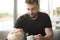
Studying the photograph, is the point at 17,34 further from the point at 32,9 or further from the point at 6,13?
the point at 6,13

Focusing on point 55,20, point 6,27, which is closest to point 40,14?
point 55,20

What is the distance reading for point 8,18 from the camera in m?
2.68

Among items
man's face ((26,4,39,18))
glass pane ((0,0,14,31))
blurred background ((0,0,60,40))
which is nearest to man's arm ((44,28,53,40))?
man's face ((26,4,39,18))

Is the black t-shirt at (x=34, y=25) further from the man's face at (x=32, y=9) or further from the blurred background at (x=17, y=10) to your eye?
the blurred background at (x=17, y=10)

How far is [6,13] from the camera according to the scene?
265cm

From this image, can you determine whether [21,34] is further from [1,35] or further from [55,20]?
[55,20]

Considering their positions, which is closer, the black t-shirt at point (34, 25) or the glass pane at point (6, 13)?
the black t-shirt at point (34, 25)

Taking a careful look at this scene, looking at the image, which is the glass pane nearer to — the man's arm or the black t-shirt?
the black t-shirt

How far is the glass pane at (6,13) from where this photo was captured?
264 centimetres

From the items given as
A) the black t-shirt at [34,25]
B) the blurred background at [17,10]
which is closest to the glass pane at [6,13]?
the blurred background at [17,10]

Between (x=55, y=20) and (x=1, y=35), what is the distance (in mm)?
1089

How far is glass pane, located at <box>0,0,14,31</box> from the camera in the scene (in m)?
2.64

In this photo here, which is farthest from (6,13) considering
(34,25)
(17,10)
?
(34,25)

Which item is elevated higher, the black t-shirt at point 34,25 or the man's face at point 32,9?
the man's face at point 32,9
